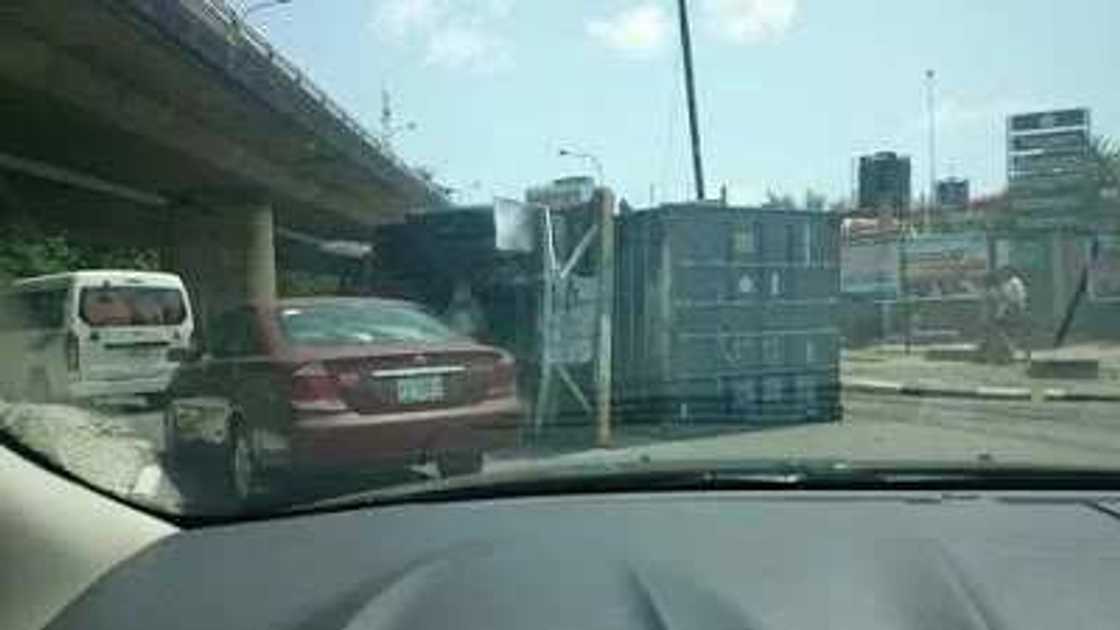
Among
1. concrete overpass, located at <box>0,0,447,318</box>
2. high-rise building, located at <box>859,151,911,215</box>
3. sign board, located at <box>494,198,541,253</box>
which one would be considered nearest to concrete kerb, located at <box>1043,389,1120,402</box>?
high-rise building, located at <box>859,151,911,215</box>

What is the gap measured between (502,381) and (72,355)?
7.49 ft

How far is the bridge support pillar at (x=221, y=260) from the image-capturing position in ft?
21.2

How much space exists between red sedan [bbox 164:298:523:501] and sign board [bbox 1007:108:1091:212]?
76.7 inches

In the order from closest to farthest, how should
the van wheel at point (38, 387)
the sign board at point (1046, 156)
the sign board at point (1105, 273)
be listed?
the van wheel at point (38, 387), the sign board at point (1046, 156), the sign board at point (1105, 273)

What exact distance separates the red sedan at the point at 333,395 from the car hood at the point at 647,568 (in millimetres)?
822

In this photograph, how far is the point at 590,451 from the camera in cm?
584

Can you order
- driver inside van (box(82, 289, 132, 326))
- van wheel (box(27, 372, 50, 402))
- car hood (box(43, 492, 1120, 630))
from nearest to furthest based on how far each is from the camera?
car hood (box(43, 492, 1120, 630))
van wheel (box(27, 372, 50, 402))
driver inside van (box(82, 289, 132, 326))

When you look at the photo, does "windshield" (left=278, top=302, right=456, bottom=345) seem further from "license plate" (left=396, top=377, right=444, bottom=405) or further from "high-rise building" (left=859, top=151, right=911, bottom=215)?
"high-rise building" (left=859, top=151, right=911, bottom=215)

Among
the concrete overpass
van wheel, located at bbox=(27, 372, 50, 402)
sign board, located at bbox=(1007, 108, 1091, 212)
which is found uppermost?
the concrete overpass

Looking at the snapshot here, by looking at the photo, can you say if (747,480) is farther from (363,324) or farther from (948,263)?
(948,263)

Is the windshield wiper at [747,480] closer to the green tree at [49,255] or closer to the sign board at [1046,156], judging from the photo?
the sign board at [1046,156]

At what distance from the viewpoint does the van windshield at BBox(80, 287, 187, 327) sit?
6.31 m

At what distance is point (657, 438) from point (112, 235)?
253 inches

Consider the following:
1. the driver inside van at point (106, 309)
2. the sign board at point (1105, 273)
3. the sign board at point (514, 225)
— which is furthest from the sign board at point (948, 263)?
the driver inside van at point (106, 309)
